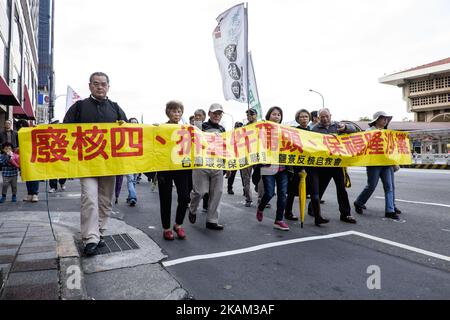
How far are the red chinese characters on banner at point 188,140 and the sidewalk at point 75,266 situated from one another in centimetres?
128

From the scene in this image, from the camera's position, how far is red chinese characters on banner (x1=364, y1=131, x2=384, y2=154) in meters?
5.91

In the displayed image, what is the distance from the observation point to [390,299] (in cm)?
260

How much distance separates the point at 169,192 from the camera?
14.4 feet

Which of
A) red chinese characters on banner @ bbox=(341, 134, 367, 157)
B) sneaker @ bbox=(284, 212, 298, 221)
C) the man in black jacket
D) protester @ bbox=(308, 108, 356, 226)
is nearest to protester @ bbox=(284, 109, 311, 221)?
sneaker @ bbox=(284, 212, 298, 221)

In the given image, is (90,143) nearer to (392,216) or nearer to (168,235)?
(168,235)

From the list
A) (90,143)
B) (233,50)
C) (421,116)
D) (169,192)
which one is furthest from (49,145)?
(421,116)

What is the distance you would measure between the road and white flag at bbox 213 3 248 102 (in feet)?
12.2

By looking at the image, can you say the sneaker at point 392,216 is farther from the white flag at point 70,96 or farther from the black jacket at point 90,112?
the white flag at point 70,96

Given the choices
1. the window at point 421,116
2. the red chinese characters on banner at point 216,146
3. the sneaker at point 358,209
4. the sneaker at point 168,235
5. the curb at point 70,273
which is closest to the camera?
the curb at point 70,273

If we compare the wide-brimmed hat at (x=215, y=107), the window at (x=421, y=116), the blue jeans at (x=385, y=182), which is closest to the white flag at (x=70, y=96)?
the wide-brimmed hat at (x=215, y=107)

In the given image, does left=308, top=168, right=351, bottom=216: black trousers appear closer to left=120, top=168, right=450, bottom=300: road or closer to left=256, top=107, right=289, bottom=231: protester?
left=120, top=168, right=450, bottom=300: road

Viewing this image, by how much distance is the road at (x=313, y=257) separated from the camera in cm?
280
